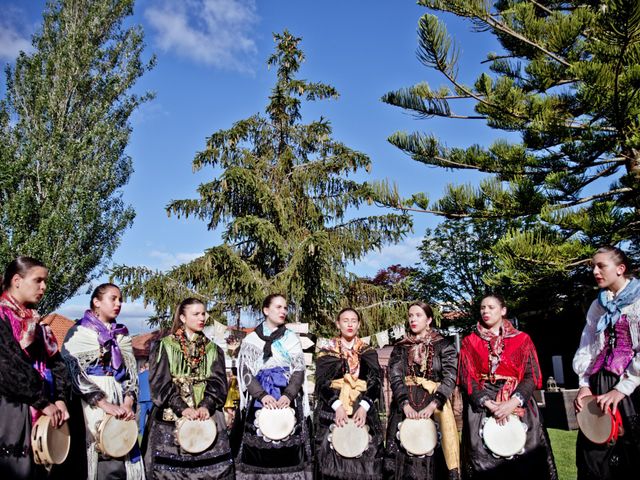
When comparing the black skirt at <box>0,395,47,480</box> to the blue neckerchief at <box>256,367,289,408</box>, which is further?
the blue neckerchief at <box>256,367,289,408</box>

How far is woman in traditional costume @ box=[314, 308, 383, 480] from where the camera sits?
421cm

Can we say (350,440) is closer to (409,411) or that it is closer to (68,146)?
(409,411)

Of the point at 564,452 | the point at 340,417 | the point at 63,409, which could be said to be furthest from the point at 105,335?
the point at 564,452

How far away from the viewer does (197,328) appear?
14.1 ft

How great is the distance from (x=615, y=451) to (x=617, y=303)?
0.85 meters

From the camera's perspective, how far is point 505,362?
13.2 feet

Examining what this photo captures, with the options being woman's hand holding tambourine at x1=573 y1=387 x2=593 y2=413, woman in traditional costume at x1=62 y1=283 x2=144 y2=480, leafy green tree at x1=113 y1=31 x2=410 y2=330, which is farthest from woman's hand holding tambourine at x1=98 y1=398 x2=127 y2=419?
leafy green tree at x1=113 y1=31 x2=410 y2=330

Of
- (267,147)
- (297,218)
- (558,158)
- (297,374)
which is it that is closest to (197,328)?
(297,374)

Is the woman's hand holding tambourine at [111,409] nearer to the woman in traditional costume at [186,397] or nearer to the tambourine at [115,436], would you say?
the tambourine at [115,436]

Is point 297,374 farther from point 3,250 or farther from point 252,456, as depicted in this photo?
point 3,250

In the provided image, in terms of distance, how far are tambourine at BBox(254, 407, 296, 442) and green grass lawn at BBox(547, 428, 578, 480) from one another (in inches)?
108

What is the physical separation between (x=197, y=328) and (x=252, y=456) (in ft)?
3.29

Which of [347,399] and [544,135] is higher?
[544,135]

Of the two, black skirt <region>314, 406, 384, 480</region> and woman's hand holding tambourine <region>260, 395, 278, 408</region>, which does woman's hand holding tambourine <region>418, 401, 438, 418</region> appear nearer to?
black skirt <region>314, 406, 384, 480</region>
